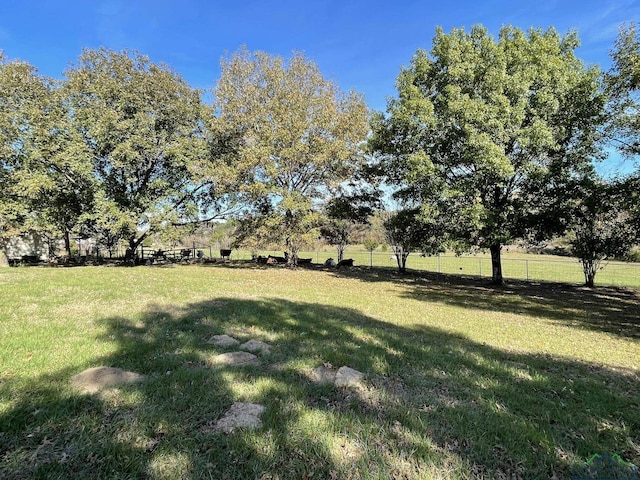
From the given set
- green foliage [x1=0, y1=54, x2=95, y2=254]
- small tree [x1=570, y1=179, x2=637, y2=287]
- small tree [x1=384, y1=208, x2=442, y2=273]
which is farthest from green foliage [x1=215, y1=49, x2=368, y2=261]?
small tree [x1=570, y1=179, x2=637, y2=287]

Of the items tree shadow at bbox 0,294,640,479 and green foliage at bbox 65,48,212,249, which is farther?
green foliage at bbox 65,48,212,249

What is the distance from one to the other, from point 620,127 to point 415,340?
9.66 meters

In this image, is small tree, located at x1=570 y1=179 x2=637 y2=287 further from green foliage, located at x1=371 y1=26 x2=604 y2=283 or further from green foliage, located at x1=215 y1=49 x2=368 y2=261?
green foliage, located at x1=215 y1=49 x2=368 y2=261

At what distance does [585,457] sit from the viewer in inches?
91.5

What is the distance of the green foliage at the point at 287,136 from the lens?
51.3ft

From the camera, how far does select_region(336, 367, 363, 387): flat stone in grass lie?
3303 mm

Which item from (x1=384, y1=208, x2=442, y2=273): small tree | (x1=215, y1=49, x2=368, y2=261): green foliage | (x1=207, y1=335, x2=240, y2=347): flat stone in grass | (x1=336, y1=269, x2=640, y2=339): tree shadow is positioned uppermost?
(x1=215, y1=49, x2=368, y2=261): green foliage

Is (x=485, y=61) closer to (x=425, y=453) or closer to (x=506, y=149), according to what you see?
(x=506, y=149)

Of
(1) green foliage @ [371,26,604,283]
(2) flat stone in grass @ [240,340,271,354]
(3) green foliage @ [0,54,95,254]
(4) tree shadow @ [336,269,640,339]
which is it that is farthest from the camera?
(3) green foliage @ [0,54,95,254]

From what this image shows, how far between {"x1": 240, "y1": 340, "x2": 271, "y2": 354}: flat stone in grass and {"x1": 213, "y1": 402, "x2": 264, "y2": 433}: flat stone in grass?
1.43m

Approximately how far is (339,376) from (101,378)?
7.18ft

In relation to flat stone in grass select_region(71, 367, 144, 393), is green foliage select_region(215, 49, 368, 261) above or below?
above

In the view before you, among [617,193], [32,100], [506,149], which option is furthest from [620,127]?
[32,100]

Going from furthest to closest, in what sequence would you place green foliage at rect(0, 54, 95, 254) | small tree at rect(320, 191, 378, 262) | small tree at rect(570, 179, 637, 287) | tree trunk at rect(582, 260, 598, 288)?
small tree at rect(320, 191, 378, 262) → green foliage at rect(0, 54, 95, 254) → tree trunk at rect(582, 260, 598, 288) → small tree at rect(570, 179, 637, 287)
